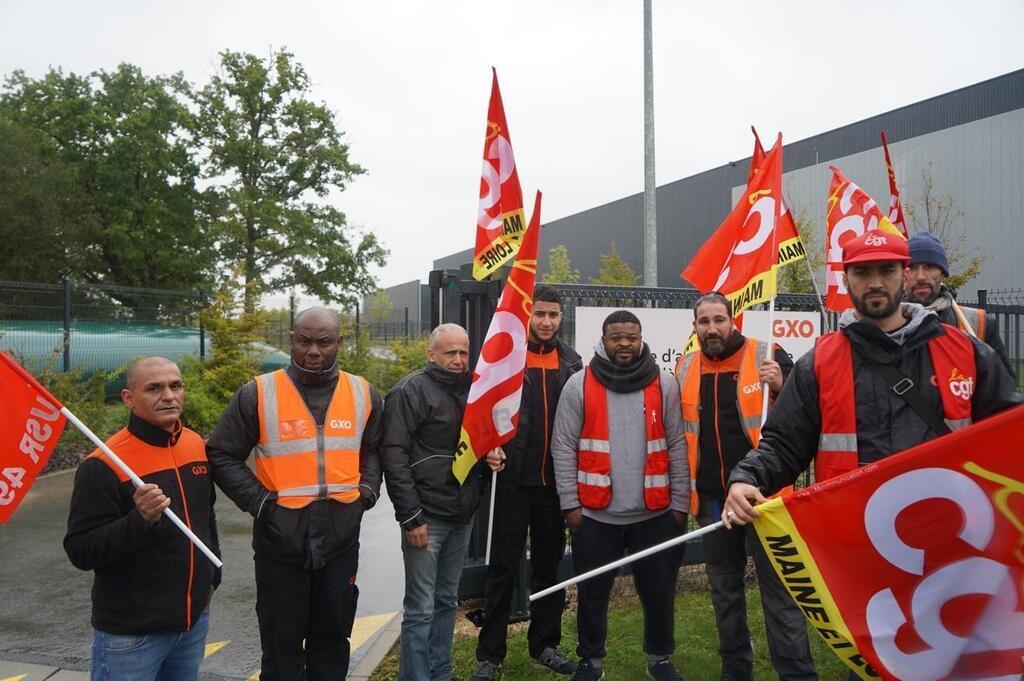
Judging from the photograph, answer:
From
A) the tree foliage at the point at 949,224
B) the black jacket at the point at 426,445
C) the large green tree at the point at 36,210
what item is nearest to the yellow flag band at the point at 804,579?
the black jacket at the point at 426,445

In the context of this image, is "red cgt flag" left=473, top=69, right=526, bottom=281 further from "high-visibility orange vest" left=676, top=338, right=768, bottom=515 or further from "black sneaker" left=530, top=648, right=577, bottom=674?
"black sneaker" left=530, top=648, right=577, bottom=674

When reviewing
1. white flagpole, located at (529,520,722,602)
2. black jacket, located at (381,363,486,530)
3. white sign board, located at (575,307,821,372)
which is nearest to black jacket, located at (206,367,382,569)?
black jacket, located at (381,363,486,530)

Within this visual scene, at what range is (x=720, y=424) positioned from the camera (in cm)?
448

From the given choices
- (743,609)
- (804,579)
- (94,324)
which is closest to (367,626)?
(743,609)

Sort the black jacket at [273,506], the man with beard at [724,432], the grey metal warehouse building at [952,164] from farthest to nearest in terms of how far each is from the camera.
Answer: the grey metal warehouse building at [952,164] < the man with beard at [724,432] < the black jacket at [273,506]

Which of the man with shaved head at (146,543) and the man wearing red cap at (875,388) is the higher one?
the man wearing red cap at (875,388)

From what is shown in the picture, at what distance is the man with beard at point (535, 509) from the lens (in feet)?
15.5

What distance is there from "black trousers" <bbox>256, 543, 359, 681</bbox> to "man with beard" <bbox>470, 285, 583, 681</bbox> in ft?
3.61

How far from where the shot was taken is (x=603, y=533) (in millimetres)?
4469

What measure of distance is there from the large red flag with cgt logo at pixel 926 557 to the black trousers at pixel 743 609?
3.82 feet

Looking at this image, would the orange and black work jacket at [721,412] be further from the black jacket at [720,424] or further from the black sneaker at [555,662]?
the black sneaker at [555,662]

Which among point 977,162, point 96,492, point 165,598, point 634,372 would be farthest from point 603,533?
point 977,162

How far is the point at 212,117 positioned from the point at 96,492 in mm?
27290

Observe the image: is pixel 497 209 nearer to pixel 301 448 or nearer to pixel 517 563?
pixel 517 563
